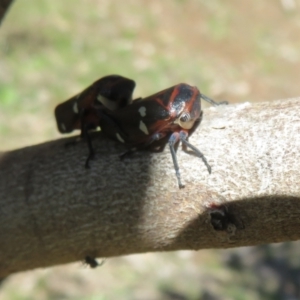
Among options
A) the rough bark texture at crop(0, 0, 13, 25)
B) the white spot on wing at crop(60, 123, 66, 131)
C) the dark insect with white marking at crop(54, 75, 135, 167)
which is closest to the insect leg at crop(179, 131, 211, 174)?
the dark insect with white marking at crop(54, 75, 135, 167)

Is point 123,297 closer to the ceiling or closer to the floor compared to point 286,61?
closer to the floor

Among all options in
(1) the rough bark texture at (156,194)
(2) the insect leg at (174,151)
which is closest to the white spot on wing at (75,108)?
(1) the rough bark texture at (156,194)

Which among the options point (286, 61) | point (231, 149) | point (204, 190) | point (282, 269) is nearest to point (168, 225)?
point (204, 190)

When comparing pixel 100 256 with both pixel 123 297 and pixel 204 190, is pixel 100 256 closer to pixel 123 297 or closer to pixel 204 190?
pixel 204 190

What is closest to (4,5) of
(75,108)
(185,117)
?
(75,108)

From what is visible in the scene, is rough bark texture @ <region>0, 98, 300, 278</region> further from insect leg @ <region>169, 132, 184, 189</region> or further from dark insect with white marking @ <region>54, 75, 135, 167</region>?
dark insect with white marking @ <region>54, 75, 135, 167</region>

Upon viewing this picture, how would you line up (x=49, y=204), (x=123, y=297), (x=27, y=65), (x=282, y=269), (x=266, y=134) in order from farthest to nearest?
(x=27, y=65)
(x=282, y=269)
(x=123, y=297)
(x=49, y=204)
(x=266, y=134)

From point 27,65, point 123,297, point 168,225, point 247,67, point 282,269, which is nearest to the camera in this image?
point 168,225
